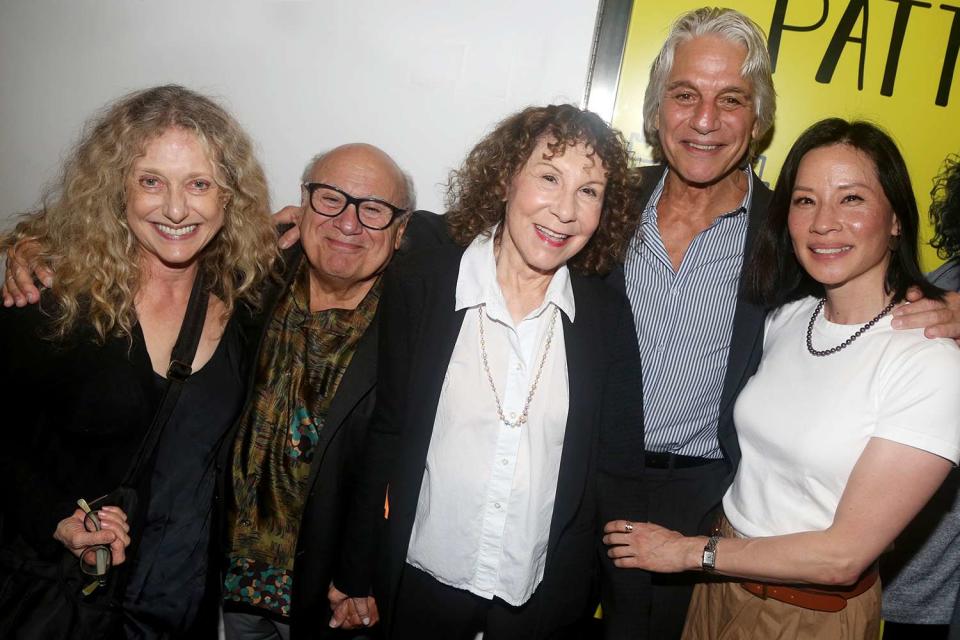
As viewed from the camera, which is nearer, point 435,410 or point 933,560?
point 435,410

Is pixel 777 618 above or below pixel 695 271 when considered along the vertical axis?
below

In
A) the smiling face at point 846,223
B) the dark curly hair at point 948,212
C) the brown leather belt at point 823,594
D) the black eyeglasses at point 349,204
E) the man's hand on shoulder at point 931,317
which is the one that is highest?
the dark curly hair at point 948,212

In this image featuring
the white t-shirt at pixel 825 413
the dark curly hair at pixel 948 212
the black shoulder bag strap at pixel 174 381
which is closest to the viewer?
Result: the white t-shirt at pixel 825 413

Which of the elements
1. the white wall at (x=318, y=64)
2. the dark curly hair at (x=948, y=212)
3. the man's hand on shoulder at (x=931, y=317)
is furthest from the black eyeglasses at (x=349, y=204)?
the dark curly hair at (x=948, y=212)

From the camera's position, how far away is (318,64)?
272 centimetres

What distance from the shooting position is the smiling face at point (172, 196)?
165 centimetres

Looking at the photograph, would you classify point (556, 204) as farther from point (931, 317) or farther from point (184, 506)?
point (184, 506)

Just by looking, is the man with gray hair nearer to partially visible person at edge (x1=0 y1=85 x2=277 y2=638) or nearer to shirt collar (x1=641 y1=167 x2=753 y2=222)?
shirt collar (x1=641 y1=167 x2=753 y2=222)

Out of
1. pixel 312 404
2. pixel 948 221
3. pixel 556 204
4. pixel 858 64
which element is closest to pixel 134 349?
pixel 312 404

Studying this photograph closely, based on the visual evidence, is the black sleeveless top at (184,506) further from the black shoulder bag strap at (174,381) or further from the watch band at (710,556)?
the watch band at (710,556)

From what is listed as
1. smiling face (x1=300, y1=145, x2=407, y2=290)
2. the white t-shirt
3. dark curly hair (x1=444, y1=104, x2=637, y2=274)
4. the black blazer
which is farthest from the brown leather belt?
smiling face (x1=300, y1=145, x2=407, y2=290)

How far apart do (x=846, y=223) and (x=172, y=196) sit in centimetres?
163

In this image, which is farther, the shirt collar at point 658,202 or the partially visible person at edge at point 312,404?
the shirt collar at point 658,202

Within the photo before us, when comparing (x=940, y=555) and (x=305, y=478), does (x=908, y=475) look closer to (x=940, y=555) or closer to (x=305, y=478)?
(x=940, y=555)
